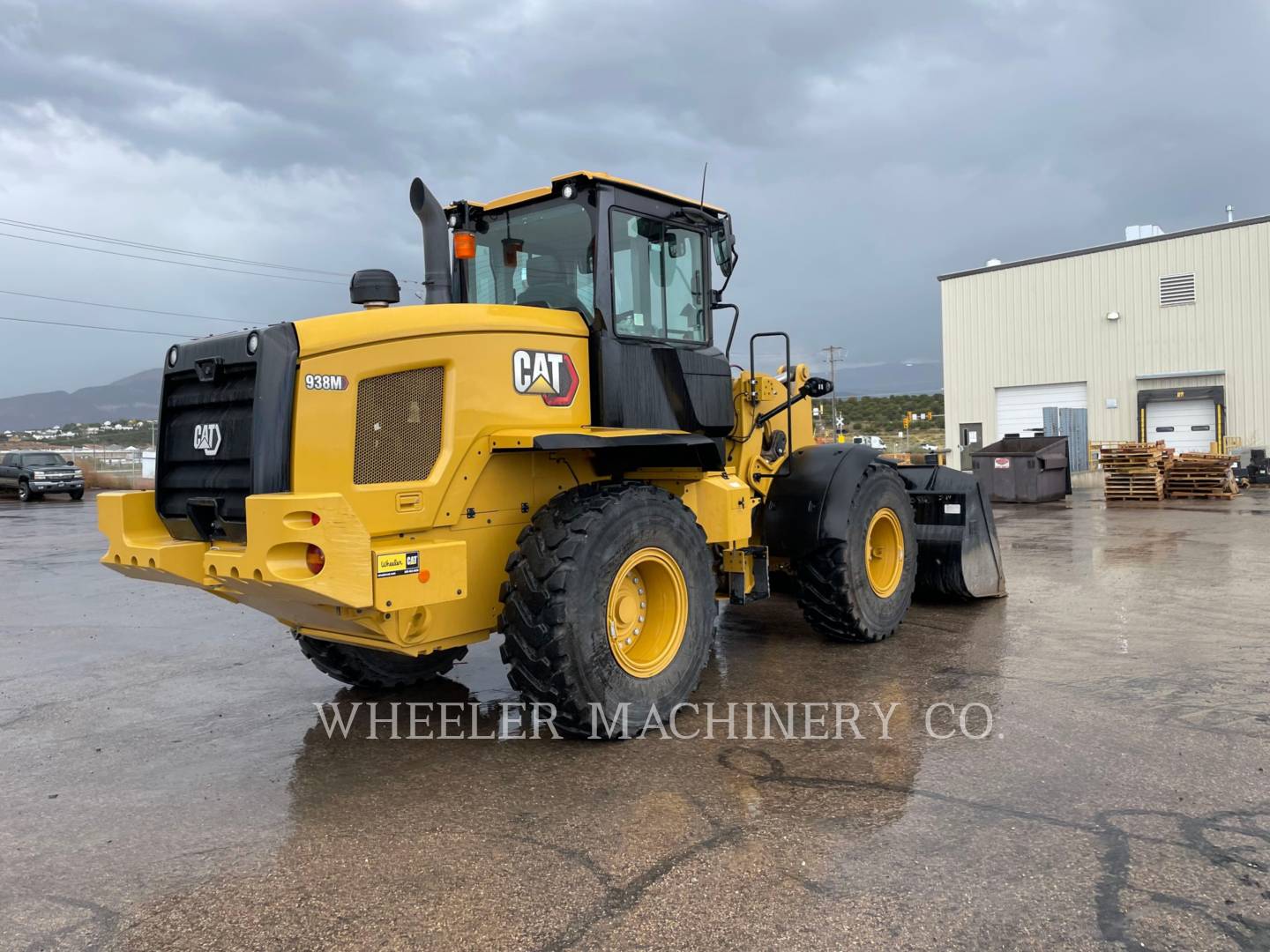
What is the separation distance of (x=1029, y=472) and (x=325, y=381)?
18.2 m

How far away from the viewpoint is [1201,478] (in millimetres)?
20156

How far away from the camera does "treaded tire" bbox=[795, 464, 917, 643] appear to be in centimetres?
638

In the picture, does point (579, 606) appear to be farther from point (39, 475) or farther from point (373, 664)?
point (39, 475)

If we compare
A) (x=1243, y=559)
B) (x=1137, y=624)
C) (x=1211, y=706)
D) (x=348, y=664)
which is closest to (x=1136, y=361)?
(x=1243, y=559)

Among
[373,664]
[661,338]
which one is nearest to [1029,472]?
[661,338]

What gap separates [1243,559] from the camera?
1052cm

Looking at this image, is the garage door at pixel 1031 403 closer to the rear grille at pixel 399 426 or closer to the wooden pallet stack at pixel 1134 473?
the wooden pallet stack at pixel 1134 473

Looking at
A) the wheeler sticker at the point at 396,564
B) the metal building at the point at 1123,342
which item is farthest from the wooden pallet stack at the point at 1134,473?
the wheeler sticker at the point at 396,564

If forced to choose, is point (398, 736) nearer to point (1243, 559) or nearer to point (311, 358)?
point (311, 358)

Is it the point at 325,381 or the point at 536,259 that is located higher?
the point at 536,259

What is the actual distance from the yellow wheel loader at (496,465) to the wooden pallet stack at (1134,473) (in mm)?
16135

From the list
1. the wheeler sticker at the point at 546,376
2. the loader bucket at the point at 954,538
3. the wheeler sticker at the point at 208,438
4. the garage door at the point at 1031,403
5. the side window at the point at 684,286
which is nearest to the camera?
the wheeler sticker at the point at 208,438

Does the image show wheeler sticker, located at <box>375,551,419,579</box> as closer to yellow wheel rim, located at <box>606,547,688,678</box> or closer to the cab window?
yellow wheel rim, located at <box>606,547,688,678</box>

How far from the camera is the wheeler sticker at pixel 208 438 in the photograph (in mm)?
4457
